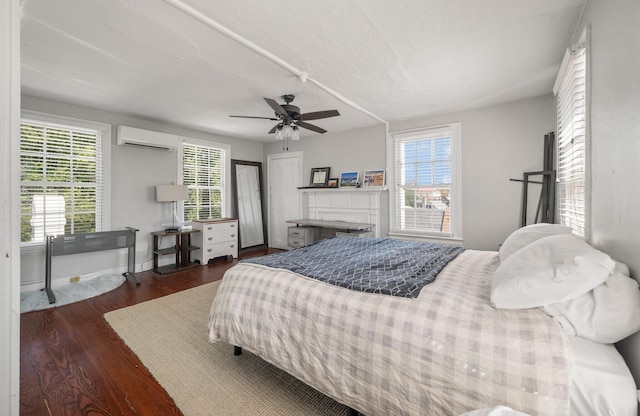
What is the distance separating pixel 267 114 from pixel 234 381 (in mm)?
3460

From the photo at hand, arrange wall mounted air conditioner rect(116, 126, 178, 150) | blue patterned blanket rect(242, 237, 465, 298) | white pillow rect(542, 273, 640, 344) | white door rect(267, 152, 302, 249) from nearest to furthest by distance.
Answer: white pillow rect(542, 273, 640, 344) < blue patterned blanket rect(242, 237, 465, 298) < wall mounted air conditioner rect(116, 126, 178, 150) < white door rect(267, 152, 302, 249)

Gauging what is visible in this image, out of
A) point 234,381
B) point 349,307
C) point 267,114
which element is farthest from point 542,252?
point 267,114

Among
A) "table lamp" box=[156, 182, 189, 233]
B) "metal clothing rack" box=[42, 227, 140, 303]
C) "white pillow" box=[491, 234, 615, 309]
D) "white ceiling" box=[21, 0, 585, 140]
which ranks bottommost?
"metal clothing rack" box=[42, 227, 140, 303]

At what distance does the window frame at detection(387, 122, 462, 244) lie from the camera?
13.0ft

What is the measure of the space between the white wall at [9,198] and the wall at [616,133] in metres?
2.16

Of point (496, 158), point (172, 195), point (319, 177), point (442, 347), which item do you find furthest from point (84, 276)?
point (496, 158)

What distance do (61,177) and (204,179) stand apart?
6.70ft

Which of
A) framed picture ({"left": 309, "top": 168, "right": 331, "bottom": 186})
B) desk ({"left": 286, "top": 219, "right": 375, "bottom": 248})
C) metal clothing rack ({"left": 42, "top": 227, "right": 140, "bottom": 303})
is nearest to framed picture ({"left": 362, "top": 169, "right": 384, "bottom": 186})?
desk ({"left": 286, "top": 219, "right": 375, "bottom": 248})

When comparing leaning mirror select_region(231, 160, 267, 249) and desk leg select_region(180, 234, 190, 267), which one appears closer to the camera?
desk leg select_region(180, 234, 190, 267)

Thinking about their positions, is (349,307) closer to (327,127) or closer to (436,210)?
(436,210)

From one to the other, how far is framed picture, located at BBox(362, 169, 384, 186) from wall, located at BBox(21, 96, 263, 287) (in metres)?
3.31

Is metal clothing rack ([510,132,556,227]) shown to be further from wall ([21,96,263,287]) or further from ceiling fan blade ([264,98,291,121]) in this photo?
wall ([21,96,263,287])

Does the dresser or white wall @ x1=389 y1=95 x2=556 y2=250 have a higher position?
white wall @ x1=389 y1=95 x2=556 y2=250

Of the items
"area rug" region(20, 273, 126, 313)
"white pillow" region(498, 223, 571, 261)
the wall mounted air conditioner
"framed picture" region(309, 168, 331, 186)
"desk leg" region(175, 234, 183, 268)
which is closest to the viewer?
"white pillow" region(498, 223, 571, 261)
